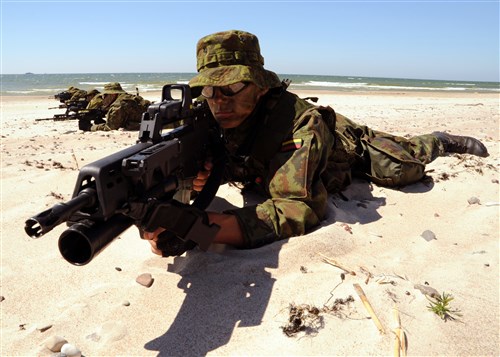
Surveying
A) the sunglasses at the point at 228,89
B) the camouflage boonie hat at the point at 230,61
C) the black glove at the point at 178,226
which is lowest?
the black glove at the point at 178,226

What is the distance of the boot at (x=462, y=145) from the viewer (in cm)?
550

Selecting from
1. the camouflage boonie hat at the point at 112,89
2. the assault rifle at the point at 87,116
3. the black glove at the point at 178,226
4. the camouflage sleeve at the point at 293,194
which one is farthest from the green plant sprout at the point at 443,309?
the camouflage boonie hat at the point at 112,89

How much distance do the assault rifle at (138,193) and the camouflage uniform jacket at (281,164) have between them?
0.52 meters

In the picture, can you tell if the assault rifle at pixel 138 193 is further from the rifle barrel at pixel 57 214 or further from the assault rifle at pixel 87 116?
the assault rifle at pixel 87 116

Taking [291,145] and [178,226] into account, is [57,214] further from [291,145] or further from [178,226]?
[291,145]

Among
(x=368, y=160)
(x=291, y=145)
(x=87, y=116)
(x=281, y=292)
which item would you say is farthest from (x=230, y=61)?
(x=87, y=116)

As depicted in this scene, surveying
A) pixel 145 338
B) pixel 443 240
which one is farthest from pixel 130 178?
pixel 443 240

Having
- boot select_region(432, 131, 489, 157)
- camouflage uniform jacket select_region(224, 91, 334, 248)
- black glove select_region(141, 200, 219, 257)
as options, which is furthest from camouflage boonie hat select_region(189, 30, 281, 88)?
boot select_region(432, 131, 489, 157)

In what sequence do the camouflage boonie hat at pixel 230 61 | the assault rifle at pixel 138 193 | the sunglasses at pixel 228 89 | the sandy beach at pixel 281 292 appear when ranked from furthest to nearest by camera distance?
the sunglasses at pixel 228 89
the camouflage boonie hat at pixel 230 61
the sandy beach at pixel 281 292
the assault rifle at pixel 138 193

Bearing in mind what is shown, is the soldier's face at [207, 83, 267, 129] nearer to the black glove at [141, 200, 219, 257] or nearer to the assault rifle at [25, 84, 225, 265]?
the assault rifle at [25, 84, 225, 265]

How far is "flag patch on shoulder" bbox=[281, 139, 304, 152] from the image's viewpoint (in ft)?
9.04

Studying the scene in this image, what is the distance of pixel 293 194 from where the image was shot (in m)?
2.66

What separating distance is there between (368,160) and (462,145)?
2317mm

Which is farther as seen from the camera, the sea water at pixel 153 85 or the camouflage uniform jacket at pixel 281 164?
the sea water at pixel 153 85
